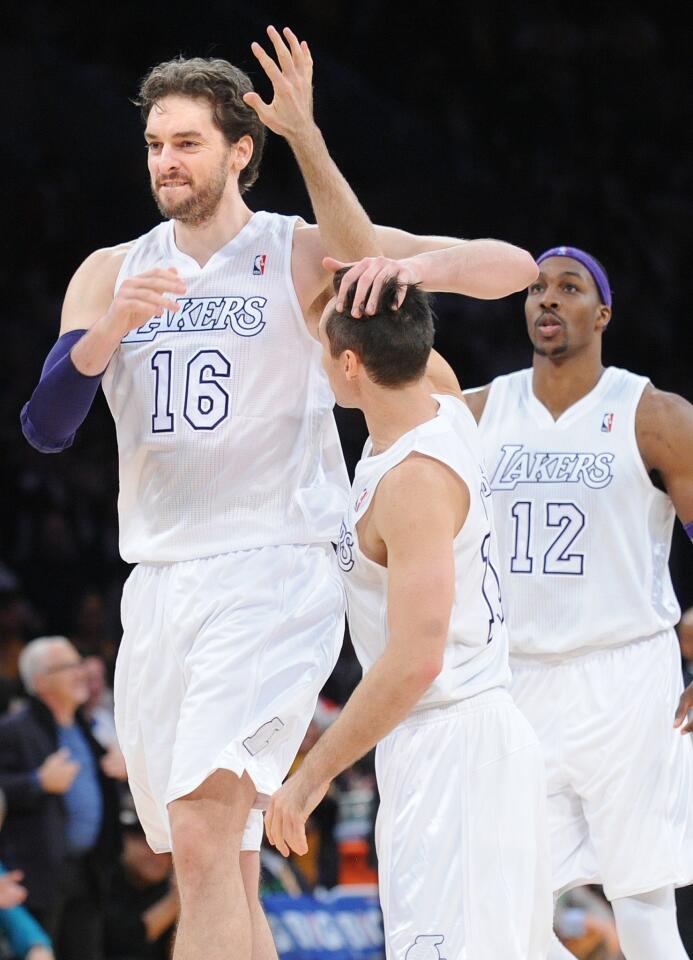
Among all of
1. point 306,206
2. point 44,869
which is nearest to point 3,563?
point 44,869

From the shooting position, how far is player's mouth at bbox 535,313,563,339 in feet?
18.0

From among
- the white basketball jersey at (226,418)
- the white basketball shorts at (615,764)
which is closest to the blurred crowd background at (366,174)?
the white basketball shorts at (615,764)

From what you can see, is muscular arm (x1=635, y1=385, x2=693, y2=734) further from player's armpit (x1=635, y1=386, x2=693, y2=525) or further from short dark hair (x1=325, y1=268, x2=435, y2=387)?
short dark hair (x1=325, y1=268, x2=435, y2=387)

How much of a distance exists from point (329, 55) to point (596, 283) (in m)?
9.53

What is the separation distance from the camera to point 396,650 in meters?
3.27

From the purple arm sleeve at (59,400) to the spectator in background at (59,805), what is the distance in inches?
120

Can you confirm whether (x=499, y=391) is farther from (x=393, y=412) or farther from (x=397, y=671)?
(x=397, y=671)

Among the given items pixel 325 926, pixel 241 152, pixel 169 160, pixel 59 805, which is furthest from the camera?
pixel 325 926

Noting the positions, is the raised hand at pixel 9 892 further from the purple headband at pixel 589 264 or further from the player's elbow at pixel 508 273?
the player's elbow at pixel 508 273

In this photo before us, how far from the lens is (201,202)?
165 inches

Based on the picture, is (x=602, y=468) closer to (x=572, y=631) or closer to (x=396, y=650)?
(x=572, y=631)

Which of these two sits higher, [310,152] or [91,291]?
[310,152]

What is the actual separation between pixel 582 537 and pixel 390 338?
76.0 inches

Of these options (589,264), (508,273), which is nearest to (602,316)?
(589,264)
